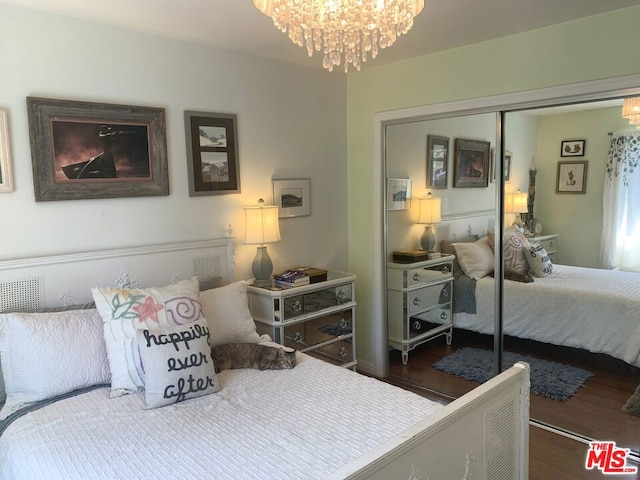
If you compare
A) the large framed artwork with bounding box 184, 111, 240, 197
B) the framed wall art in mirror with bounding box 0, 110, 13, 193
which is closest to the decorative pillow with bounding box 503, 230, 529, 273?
the large framed artwork with bounding box 184, 111, 240, 197

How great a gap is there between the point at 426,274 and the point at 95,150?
2462mm

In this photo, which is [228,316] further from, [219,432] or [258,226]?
[219,432]

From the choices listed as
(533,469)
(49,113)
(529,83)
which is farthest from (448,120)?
(49,113)

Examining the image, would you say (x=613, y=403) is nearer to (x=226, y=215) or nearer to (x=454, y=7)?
(x=454, y=7)

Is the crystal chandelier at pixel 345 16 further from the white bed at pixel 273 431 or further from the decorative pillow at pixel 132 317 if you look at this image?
the decorative pillow at pixel 132 317

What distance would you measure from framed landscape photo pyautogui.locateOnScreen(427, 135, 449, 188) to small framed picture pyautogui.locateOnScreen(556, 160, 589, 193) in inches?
30.5

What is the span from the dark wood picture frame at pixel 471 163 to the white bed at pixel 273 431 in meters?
1.70

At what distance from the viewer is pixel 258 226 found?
3.17 m

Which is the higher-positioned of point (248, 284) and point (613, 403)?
point (248, 284)

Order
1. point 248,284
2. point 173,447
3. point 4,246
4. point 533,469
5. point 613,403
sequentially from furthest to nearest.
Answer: point 248,284, point 613,403, point 533,469, point 4,246, point 173,447

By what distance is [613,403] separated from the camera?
9.47 ft

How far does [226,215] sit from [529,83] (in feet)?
6.89

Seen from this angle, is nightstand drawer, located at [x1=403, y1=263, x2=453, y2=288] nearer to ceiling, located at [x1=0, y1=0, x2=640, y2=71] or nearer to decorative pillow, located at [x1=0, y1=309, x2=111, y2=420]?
ceiling, located at [x1=0, y1=0, x2=640, y2=71]

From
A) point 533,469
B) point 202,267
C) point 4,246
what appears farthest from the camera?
point 202,267
